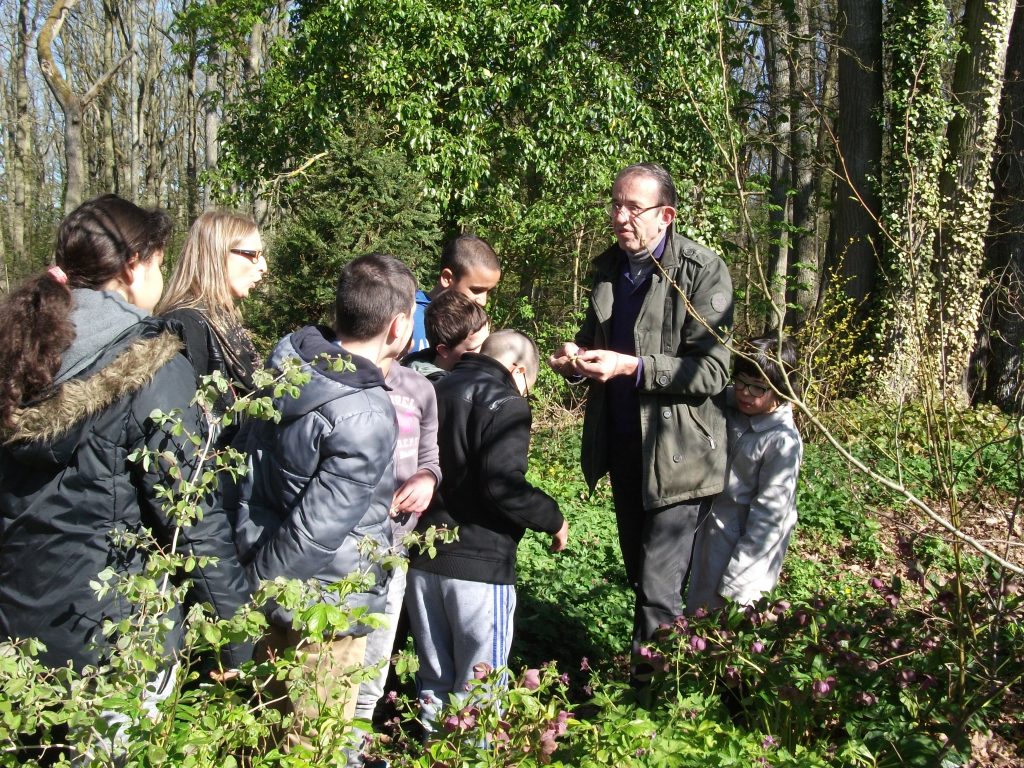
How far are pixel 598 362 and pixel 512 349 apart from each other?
1.05ft

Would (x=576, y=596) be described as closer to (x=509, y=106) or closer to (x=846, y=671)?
(x=846, y=671)

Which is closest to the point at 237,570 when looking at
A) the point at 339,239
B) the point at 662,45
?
the point at 339,239

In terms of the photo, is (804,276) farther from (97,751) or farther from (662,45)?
(97,751)

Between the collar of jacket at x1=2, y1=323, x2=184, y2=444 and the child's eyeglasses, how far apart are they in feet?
6.98

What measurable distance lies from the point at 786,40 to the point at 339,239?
8.53 metres

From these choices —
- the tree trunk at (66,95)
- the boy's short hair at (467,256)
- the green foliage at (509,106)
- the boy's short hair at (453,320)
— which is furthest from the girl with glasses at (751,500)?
the tree trunk at (66,95)

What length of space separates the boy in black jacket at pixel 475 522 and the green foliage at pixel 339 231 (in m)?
4.26

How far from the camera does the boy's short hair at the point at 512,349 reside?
130 inches

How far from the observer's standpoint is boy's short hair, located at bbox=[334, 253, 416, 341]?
279cm

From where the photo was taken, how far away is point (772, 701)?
8.97 ft

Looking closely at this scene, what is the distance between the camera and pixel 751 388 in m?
3.49

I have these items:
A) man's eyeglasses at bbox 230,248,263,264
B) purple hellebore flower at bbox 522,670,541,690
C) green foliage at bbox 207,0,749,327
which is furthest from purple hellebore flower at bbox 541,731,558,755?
green foliage at bbox 207,0,749,327

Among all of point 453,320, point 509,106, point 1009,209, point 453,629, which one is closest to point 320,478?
point 453,629

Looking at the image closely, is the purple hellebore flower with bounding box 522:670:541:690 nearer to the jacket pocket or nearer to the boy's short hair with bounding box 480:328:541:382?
the boy's short hair with bounding box 480:328:541:382
